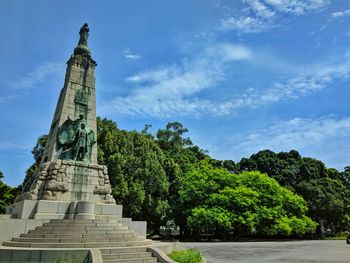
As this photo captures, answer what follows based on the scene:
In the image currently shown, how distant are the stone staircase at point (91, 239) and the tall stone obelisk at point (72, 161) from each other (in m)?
1.24

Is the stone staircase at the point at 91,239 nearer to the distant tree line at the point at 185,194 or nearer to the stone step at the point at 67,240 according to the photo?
the stone step at the point at 67,240

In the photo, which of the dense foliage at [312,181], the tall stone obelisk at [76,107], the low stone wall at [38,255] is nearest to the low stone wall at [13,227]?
the low stone wall at [38,255]

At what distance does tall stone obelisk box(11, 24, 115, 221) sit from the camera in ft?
40.7

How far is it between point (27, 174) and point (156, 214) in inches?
476

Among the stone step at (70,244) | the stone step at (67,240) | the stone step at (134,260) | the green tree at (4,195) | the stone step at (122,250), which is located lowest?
the stone step at (134,260)

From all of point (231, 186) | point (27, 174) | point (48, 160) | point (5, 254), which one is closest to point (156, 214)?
point (231, 186)

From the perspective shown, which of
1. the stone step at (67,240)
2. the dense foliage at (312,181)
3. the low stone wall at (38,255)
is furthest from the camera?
the dense foliage at (312,181)

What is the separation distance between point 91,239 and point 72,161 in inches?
179

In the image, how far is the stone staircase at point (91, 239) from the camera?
9.50 metres

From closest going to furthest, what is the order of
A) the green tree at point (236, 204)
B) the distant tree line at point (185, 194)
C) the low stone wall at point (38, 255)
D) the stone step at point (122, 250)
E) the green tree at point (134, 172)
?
the low stone wall at point (38, 255) < the stone step at point (122, 250) < the green tree at point (134, 172) < the distant tree line at point (185, 194) < the green tree at point (236, 204)

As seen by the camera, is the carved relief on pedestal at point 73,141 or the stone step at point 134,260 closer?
the stone step at point 134,260

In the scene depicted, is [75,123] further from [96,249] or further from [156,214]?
[156,214]

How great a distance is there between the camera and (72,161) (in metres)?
13.7

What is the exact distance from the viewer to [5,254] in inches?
346
